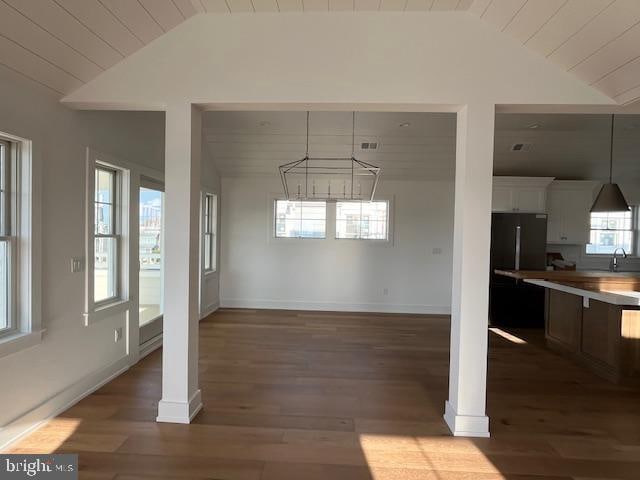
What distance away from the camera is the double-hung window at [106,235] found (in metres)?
3.52

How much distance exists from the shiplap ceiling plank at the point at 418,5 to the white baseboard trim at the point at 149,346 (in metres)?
3.99

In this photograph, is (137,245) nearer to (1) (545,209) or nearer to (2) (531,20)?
(2) (531,20)

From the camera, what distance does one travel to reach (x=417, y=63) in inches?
104

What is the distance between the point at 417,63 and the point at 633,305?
2.89 metres

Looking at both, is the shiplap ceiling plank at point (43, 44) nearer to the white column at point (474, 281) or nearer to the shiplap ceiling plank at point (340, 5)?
the shiplap ceiling plank at point (340, 5)

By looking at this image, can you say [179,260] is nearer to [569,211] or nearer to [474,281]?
[474,281]

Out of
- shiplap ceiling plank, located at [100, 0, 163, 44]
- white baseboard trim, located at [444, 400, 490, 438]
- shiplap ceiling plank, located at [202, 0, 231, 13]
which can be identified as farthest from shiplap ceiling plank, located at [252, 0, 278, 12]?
→ white baseboard trim, located at [444, 400, 490, 438]

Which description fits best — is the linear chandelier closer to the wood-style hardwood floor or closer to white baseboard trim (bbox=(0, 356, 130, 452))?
the wood-style hardwood floor

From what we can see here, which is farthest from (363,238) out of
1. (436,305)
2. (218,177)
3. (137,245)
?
(137,245)

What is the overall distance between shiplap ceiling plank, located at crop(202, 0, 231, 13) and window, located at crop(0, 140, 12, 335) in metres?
1.57

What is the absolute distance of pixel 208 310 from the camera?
617 centimetres

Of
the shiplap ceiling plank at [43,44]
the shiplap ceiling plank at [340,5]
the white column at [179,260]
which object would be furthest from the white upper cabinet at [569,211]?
the shiplap ceiling plank at [43,44]

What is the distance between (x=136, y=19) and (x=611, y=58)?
2.87 metres

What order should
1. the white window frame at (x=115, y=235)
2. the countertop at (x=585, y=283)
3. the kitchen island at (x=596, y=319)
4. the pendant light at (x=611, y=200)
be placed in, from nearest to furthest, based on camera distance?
the white window frame at (x=115, y=235) < the kitchen island at (x=596, y=319) < the countertop at (x=585, y=283) < the pendant light at (x=611, y=200)
